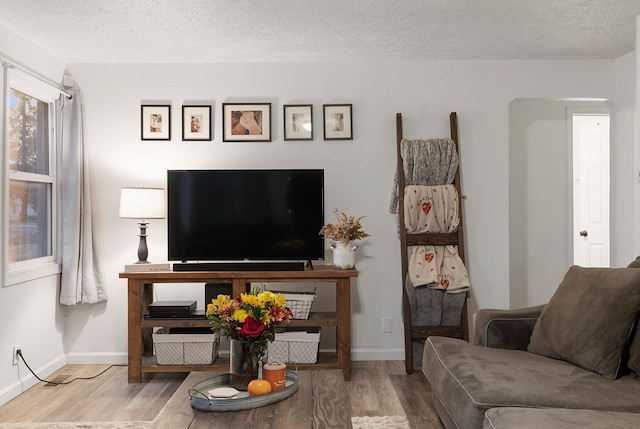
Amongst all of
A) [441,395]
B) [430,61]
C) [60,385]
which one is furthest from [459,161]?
[60,385]

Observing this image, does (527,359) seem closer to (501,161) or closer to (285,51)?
(501,161)

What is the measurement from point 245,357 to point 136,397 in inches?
63.9

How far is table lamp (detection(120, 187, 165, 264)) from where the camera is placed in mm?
4066

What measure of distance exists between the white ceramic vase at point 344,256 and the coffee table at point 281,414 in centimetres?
168

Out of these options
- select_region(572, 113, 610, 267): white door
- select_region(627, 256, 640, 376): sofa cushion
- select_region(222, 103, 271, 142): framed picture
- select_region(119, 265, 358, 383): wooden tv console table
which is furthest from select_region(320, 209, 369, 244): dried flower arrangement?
select_region(572, 113, 610, 267): white door

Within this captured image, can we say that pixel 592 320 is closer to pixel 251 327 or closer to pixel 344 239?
pixel 251 327

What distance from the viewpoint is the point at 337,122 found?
4.52 m

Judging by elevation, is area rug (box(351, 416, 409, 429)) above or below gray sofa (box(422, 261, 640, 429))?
below

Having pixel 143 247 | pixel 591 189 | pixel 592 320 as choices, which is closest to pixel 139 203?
pixel 143 247

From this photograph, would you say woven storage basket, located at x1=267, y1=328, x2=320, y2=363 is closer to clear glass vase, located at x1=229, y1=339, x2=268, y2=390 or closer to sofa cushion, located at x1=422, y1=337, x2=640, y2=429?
sofa cushion, located at x1=422, y1=337, x2=640, y2=429

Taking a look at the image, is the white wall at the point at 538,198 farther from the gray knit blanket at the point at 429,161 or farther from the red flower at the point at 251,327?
the red flower at the point at 251,327

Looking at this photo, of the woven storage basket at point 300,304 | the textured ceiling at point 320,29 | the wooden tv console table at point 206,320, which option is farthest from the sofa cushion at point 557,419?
the textured ceiling at point 320,29

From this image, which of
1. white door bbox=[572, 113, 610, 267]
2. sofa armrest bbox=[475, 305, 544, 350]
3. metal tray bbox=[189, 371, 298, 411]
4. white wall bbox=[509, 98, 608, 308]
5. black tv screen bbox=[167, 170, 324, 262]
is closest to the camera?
metal tray bbox=[189, 371, 298, 411]

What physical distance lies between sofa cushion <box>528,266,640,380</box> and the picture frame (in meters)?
2.20
